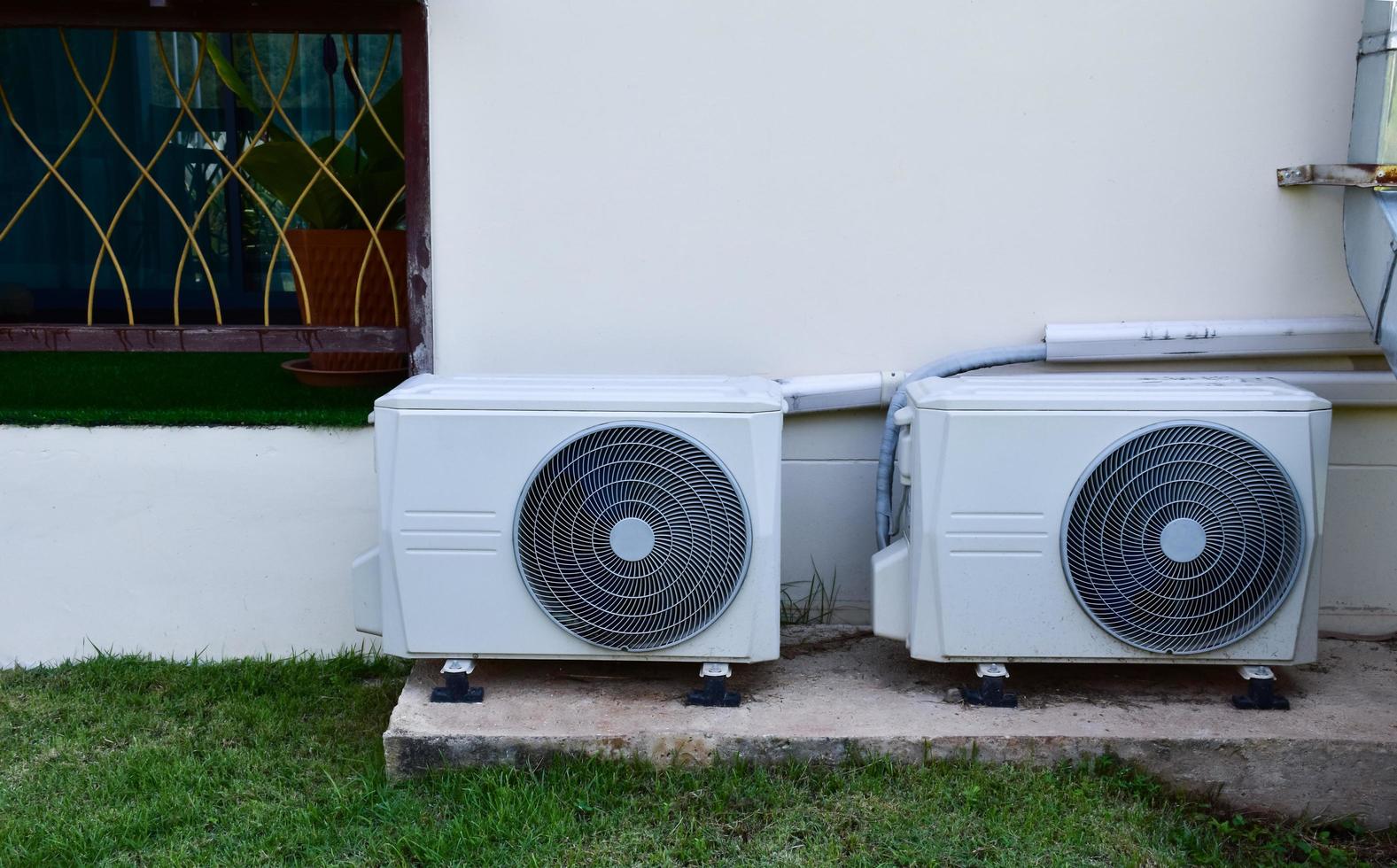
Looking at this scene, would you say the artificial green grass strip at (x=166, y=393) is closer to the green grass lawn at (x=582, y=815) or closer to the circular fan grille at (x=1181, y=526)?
the green grass lawn at (x=582, y=815)

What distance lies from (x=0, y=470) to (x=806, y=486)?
7.03 ft

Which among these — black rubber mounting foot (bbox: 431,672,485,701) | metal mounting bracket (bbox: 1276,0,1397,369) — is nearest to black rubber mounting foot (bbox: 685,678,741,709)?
black rubber mounting foot (bbox: 431,672,485,701)

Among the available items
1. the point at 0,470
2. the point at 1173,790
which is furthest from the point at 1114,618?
the point at 0,470

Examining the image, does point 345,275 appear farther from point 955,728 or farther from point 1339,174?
point 1339,174

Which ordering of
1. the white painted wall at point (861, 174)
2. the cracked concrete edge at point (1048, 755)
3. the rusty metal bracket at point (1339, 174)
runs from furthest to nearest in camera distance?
the white painted wall at point (861, 174), the rusty metal bracket at point (1339, 174), the cracked concrete edge at point (1048, 755)

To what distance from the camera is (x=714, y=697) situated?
2.43m

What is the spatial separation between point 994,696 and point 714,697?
0.62 metres

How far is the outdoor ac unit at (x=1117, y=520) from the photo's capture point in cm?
231

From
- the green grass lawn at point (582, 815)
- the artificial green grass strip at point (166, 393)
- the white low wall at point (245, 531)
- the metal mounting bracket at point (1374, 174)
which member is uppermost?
the metal mounting bracket at point (1374, 174)

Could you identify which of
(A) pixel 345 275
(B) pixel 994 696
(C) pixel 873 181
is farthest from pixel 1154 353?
(A) pixel 345 275

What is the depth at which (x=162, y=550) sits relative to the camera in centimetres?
296

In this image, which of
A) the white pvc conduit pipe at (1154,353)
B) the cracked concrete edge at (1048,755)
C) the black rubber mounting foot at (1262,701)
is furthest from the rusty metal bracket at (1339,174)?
the cracked concrete edge at (1048,755)

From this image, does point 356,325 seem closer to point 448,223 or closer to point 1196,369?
point 448,223

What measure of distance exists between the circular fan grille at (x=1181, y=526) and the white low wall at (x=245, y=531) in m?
0.69
